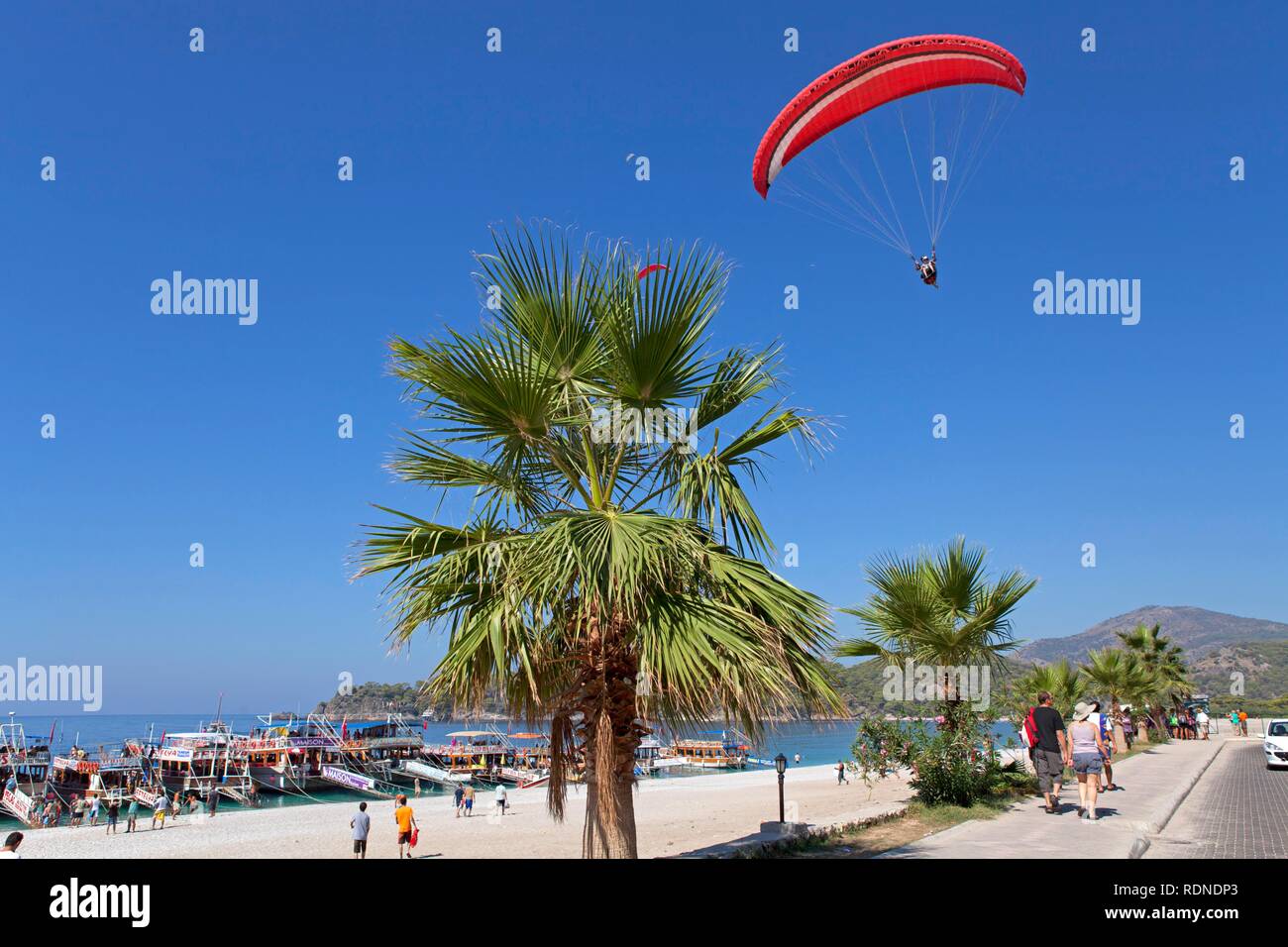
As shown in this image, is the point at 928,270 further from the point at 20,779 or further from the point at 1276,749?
the point at 20,779

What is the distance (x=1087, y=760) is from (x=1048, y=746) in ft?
2.87

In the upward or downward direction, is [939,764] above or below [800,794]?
above

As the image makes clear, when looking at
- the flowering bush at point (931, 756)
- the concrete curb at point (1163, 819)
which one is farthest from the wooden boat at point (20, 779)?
the concrete curb at point (1163, 819)

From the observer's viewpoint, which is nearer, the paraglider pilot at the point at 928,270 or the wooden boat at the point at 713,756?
the paraglider pilot at the point at 928,270

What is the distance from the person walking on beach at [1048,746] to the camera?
12.8m

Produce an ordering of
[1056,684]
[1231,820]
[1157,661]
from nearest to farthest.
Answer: [1231,820], [1056,684], [1157,661]

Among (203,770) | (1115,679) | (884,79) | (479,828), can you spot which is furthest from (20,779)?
(884,79)

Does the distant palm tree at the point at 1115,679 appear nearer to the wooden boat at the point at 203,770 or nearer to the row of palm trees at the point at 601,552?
the row of palm trees at the point at 601,552

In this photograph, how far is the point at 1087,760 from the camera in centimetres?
1212

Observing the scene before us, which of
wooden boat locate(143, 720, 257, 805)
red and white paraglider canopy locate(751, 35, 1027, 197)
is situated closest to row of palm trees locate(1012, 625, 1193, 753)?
red and white paraglider canopy locate(751, 35, 1027, 197)

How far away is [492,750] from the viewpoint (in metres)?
65.6

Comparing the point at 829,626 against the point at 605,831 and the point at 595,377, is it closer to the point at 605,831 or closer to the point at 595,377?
the point at 605,831
